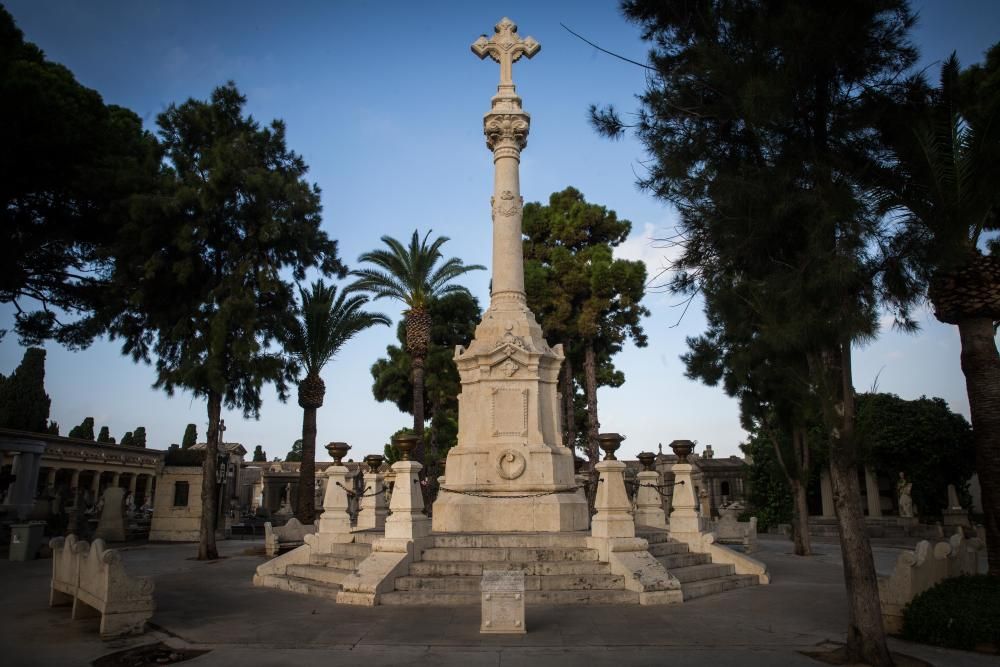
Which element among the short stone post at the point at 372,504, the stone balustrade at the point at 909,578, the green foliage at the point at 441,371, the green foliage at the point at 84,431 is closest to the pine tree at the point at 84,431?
the green foliage at the point at 84,431

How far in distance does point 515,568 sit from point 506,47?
13.6m

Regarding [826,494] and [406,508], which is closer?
[406,508]

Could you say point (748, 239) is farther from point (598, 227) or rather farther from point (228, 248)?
point (598, 227)

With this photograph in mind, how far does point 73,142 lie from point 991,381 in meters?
22.3

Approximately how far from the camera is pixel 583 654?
23.4ft

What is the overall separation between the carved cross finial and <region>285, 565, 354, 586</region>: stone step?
12677mm

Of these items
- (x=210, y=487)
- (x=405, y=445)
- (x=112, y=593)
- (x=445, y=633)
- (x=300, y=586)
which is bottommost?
(x=300, y=586)

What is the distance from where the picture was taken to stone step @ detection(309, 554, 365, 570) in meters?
12.9

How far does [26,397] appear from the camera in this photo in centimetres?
4600

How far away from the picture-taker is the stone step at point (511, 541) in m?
12.2

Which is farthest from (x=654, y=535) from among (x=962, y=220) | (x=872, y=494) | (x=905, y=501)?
(x=872, y=494)

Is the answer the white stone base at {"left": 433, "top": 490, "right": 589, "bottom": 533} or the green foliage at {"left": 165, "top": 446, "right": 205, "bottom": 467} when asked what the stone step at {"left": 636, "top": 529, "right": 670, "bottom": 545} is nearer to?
the white stone base at {"left": 433, "top": 490, "right": 589, "bottom": 533}

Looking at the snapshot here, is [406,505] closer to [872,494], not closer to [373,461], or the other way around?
[373,461]

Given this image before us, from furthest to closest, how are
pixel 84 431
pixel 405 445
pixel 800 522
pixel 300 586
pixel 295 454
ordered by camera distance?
1. pixel 295 454
2. pixel 84 431
3. pixel 800 522
4. pixel 405 445
5. pixel 300 586
